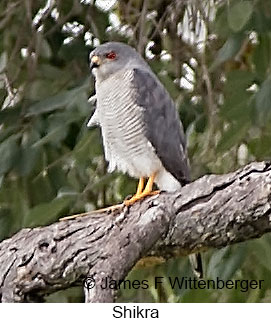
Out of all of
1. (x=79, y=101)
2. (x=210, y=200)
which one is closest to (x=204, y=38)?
(x=79, y=101)

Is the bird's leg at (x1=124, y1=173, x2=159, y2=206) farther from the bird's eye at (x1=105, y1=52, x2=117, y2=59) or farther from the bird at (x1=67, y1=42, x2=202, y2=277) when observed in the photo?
the bird's eye at (x1=105, y1=52, x2=117, y2=59)

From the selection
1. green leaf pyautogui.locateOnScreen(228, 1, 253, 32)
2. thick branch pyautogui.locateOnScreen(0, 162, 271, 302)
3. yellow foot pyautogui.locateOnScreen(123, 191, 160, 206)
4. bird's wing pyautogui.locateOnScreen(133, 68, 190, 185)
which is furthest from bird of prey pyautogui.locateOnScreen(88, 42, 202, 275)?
thick branch pyautogui.locateOnScreen(0, 162, 271, 302)

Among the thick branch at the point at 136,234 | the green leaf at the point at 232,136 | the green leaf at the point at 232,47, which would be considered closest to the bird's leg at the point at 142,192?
the thick branch at the point at 136,234

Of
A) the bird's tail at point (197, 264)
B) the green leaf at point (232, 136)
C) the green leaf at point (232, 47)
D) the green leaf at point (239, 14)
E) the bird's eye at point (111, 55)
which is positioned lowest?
the bird's tail at point (197, 264)

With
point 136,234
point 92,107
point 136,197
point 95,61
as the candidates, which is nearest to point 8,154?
point 92,107

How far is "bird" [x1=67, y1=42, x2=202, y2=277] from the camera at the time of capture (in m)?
2.73

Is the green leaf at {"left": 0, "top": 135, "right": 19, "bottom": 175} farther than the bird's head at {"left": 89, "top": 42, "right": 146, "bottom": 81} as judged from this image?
Yes

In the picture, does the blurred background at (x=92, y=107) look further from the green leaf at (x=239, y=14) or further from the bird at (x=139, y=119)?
the bird at (x=139, y=119)

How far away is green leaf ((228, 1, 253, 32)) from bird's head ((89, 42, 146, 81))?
0.24 metres

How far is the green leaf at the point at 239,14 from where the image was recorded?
9.04 feet

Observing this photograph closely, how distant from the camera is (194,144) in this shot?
3180 millimetres

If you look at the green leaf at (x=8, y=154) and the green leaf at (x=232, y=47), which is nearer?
the green leaf at (x=232, y=47)

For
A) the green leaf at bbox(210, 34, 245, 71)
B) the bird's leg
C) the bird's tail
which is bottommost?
the bird's tail

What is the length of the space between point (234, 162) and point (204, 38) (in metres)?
0.37
